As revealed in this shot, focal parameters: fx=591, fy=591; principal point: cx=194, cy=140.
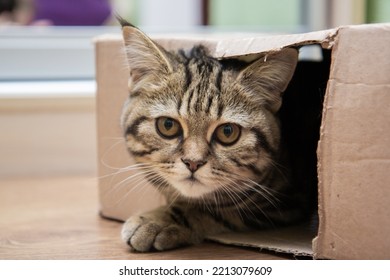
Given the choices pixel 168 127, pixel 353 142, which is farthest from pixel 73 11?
pixel 353 142

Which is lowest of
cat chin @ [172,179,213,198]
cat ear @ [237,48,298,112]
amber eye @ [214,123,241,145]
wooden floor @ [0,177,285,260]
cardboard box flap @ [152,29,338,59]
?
wooden floor @ [0,177,285,260]

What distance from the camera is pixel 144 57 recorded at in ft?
3.92

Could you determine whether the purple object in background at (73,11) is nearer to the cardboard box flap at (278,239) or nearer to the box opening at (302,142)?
the box opening at (302,142)

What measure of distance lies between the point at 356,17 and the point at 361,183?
1.19 meters

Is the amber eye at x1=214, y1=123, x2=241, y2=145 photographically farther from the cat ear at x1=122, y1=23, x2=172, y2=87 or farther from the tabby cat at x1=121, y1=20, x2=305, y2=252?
the cat ear at x1=122, y1=23, x2=172, y2=87

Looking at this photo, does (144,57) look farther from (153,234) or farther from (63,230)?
(63,230)

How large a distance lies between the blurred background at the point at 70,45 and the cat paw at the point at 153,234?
105 centimetres

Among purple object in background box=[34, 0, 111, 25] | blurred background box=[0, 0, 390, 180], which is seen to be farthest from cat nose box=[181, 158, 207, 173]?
purple object in background box=[34, 0, 111, 25]

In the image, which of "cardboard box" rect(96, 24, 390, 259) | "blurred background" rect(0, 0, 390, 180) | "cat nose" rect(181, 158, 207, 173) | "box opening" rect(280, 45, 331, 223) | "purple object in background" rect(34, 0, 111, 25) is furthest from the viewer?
"purple object in background" rect(34, 0, 111, 25)

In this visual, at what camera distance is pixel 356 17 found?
2018mm

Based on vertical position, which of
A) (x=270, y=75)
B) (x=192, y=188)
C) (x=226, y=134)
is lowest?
(x=192, y=188)

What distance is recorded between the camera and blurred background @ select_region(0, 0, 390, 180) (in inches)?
83.4

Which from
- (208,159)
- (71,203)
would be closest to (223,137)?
(208,159)

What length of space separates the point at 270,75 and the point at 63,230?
0.60 meters
